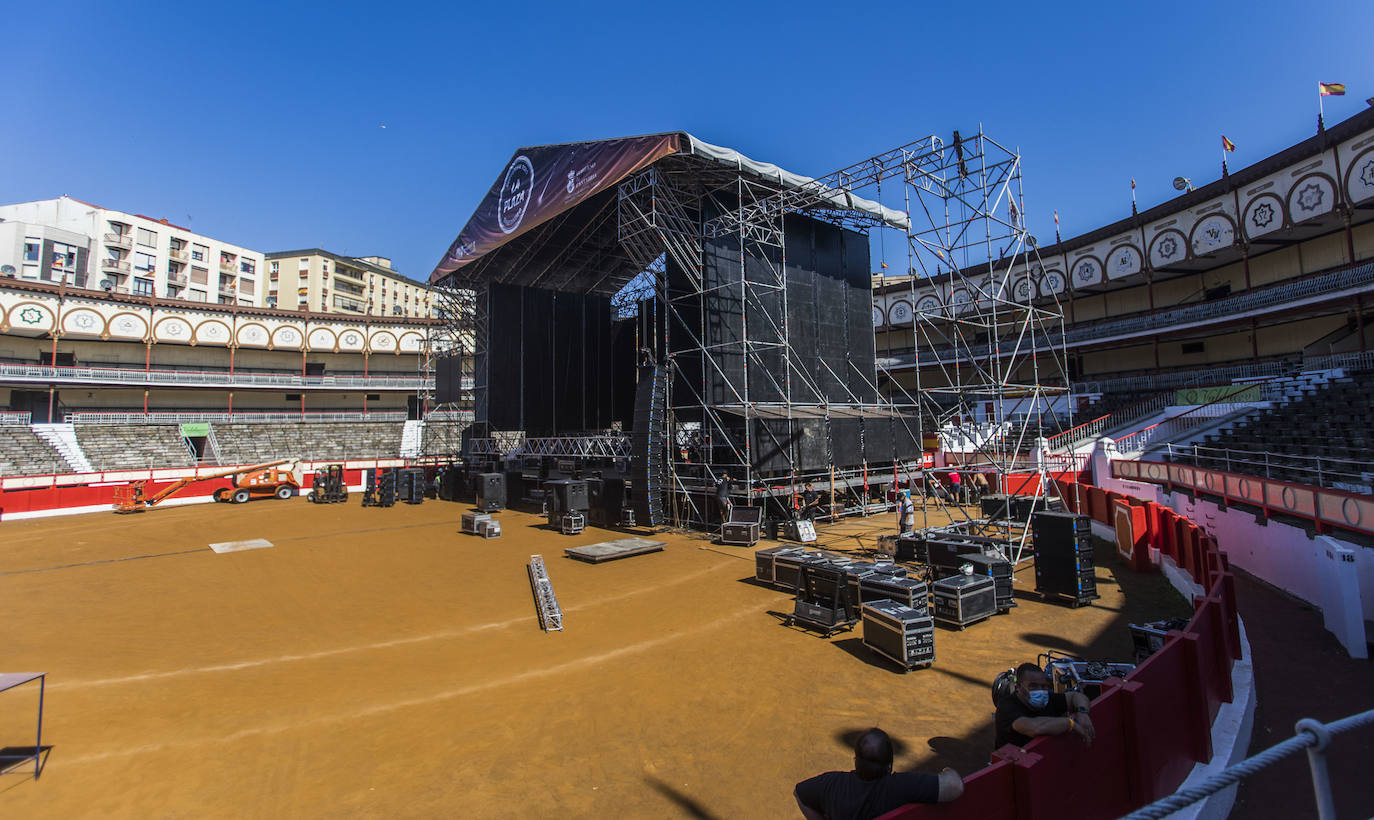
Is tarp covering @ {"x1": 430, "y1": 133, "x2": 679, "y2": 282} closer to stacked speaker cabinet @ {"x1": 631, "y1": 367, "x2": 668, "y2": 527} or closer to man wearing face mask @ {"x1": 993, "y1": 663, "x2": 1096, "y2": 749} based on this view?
stacked speaker cabinet @ {"x1": 631, "y1": 367, "x2": 668, "y2": 527}

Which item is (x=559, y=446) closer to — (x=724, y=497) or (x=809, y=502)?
(x=724, y=497)

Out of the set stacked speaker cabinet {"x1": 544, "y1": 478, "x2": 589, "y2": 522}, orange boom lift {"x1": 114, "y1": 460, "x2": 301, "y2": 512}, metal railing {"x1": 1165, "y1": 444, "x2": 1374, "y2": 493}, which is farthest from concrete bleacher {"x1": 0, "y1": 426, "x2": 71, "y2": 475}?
metal railing {"x1": 1165, "y1": 444, "x2": 1374, "y2": 493}

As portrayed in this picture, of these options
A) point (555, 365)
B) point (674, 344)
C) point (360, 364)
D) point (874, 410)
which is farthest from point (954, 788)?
point (360, 364)

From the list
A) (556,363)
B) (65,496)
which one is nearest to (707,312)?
(556,363)

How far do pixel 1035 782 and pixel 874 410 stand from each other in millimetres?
21289

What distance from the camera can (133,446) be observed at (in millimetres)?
34344

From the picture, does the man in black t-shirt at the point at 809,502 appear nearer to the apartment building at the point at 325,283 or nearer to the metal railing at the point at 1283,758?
the metal railing at the point at 1283,758

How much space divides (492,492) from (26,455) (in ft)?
85.3

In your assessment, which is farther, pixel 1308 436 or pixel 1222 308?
pixel 1222 308

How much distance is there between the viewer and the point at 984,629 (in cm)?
912

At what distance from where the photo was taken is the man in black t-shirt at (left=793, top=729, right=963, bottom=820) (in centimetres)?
298

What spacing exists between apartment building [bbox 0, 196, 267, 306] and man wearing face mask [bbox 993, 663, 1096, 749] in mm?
59974

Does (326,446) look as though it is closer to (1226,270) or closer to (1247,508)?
(1247,508)

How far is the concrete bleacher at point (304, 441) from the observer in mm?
38000
